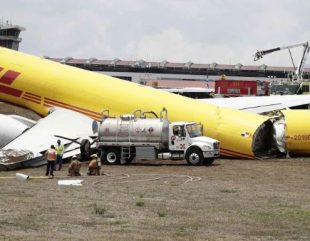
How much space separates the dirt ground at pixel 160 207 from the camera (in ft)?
44.4

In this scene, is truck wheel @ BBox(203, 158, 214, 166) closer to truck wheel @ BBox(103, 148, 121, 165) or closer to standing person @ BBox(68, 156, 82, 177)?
truck wheel @ BBox(103, 148, 121, 165)

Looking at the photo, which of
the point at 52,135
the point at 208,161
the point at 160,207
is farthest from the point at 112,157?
the point at 160,207

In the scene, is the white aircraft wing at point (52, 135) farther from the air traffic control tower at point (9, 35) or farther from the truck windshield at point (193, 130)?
the air traffic control tower at point (9, 35)

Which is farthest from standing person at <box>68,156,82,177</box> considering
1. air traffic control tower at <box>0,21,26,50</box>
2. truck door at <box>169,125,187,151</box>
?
air traffic control tower at <box>0,21,26,50</box>

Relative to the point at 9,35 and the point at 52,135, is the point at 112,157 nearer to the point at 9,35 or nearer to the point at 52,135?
the point at 52,135

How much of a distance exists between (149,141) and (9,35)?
102936 mm

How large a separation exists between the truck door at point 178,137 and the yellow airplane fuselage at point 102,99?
3301 millimetres

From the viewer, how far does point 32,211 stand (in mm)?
16172

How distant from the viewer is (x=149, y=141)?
35.2 meters

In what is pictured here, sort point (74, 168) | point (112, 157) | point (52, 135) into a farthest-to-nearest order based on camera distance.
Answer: point (52, 135), point (112, 157), point (74, 168)

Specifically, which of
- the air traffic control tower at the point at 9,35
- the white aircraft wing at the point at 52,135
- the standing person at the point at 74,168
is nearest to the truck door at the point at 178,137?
the white aircraft wing at the point at 52,135

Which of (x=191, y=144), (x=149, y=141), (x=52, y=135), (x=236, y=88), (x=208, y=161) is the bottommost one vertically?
(x=208, y=161)

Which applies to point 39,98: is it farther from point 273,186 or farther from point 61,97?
point 273,186

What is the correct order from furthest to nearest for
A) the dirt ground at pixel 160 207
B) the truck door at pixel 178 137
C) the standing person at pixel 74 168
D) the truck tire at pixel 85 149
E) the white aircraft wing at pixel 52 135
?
the truck tire at pixel 85 149 < the truck door at pixel 178 137 < the white aircraft wing at pixel 52 135 < the standing person at pixel 74 168 < the dirt ground at pixel 160 207
